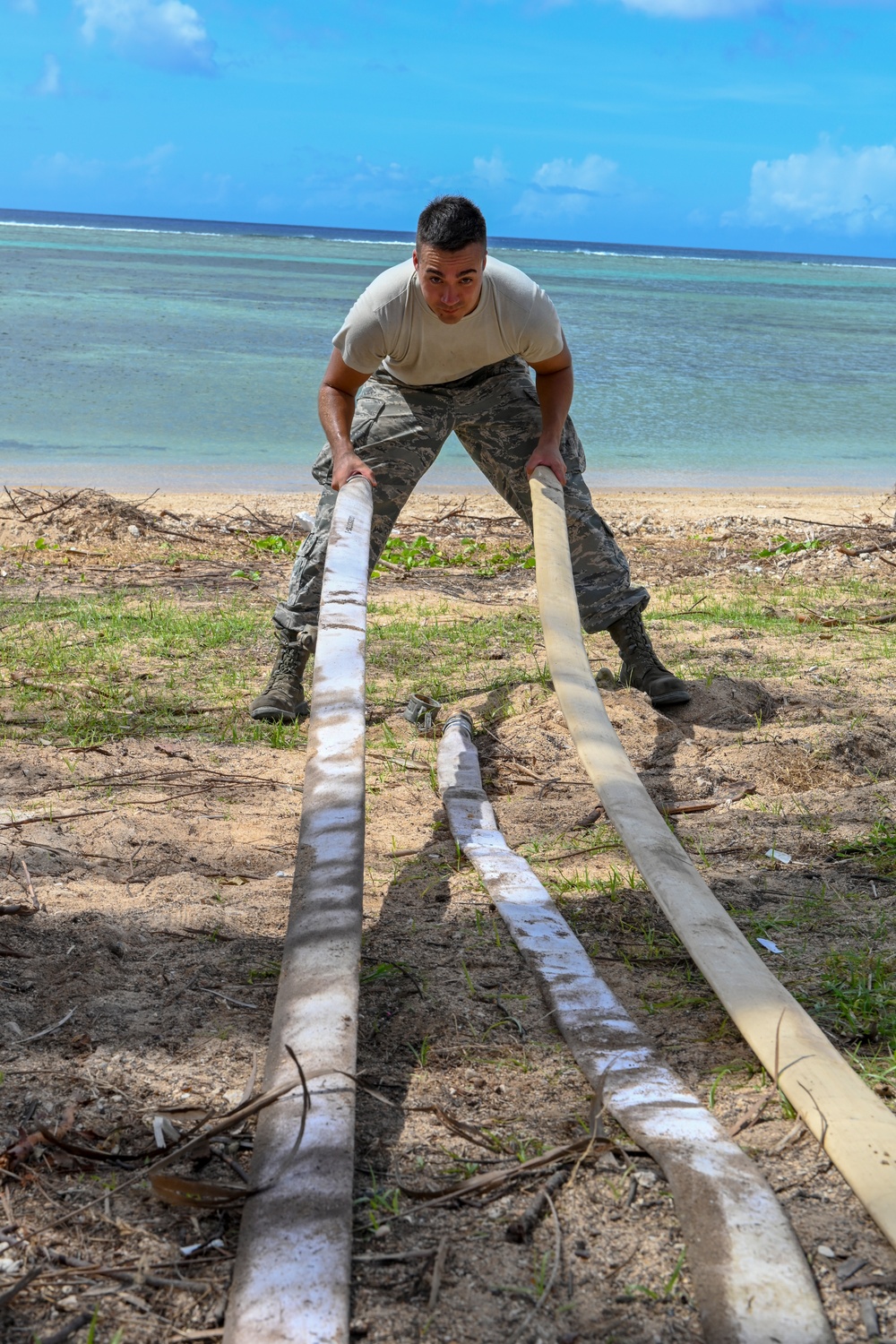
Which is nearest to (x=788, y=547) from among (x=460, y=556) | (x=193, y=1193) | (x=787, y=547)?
(x=787, y=547)

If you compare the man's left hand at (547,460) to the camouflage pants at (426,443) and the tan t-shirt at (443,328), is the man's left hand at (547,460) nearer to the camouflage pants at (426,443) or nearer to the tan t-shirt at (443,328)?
the camouflage pants at (426,443)

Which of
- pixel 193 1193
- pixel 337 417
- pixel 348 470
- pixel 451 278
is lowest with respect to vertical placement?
pixel 193 1193

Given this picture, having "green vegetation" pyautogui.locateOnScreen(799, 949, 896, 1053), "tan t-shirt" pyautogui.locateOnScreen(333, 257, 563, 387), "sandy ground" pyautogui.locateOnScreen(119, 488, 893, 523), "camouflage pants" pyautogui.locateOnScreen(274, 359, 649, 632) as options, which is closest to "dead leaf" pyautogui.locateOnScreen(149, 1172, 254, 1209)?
"green vegetation" pyautogui.locateOnScreen(799, 949, 896, 1053)

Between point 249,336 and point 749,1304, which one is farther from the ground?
point 249,336

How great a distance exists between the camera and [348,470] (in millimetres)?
3719

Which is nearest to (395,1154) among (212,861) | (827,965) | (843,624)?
(827,965)

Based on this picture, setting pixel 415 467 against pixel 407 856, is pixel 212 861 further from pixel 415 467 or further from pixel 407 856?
pixel 415 467

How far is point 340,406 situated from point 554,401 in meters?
0.77

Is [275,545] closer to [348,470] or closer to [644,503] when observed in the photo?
[348,470]

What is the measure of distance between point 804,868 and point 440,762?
1148mm

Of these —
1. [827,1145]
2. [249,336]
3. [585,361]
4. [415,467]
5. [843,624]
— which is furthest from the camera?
[249,336]

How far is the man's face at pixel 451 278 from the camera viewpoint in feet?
11.5

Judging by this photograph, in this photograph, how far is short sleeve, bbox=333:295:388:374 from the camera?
3713mm

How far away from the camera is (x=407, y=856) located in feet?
9.37
